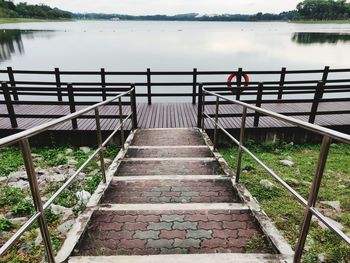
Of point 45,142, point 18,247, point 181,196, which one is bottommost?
point 45,142

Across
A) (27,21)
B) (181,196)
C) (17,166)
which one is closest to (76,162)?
(17,166)

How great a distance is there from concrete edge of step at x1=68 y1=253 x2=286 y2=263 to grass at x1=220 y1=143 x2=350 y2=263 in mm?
833

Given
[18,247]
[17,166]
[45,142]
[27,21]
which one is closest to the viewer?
[18,247]

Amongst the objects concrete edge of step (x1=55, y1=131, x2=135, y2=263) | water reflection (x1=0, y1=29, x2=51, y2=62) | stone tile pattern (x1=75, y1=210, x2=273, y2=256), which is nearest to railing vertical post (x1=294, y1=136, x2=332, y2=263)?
stone tile pattern (x1=75, y1=210, x2=273, y2=256)

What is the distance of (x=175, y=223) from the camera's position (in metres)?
2.80

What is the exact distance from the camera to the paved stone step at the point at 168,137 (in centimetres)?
640

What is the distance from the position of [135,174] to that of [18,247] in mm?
1808

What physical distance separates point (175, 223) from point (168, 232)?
15 centimetres

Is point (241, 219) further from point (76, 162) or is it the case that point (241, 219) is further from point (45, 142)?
point (45, 142)

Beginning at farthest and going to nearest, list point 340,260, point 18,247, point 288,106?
point 288,106 < point 18,247 < point 340,260

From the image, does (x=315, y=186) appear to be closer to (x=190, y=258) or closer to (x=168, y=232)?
(x=190, y=258)

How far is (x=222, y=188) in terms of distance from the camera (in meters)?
3.63

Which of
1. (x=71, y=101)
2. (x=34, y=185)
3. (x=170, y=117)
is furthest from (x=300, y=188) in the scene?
(x=71, y=101)

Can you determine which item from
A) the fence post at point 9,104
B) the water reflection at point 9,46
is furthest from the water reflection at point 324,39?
the fence post at point 9,104
